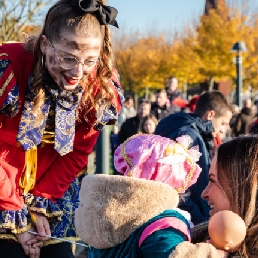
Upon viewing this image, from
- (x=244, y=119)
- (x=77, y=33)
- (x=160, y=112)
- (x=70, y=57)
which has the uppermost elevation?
(x=77, y=33)

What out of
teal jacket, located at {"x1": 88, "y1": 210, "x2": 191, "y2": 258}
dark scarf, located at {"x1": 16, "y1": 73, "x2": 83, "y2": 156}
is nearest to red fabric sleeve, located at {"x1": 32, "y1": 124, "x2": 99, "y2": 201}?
dark scarf, located at {"x1": 16, "y1": 73, "x2": 83, "y2": 156}

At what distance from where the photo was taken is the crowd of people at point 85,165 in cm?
239

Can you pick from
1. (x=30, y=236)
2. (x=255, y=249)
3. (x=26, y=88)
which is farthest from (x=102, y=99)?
(x=255, y=249)

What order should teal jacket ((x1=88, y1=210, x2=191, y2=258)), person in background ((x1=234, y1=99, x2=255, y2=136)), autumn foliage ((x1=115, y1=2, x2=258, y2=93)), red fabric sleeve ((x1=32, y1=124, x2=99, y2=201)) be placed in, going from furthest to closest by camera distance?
autumn foliage ((x1=115, y1=2, x2=258, y2=93)) < person in background ((x1=234, y1=99, x2=255, y2=136)) < red fabric sleeve ((x1=32, y1=124, x2=99, y2=201)) < teal jacket ((x1=88, y1=210, x2=191, y2=258))

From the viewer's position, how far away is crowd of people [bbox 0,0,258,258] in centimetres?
239

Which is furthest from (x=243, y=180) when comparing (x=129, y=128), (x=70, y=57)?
(x=129, y=128)

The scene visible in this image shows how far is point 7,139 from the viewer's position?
3.09m

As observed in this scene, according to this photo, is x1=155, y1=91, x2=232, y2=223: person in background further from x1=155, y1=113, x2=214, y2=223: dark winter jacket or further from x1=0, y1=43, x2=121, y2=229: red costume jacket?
x1=0, y1=43, x2=121, y2=229: red costume jacket

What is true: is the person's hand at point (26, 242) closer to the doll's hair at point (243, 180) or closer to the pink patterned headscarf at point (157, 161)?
the pink patterned headscarf at point (157, 161)

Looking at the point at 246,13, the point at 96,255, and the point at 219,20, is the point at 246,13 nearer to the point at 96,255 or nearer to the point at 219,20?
the point at 219,20

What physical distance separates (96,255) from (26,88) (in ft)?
3.00

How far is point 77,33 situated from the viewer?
9.48 feet

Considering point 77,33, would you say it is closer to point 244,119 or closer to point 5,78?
point 5,78

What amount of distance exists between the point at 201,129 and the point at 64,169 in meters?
2.37
